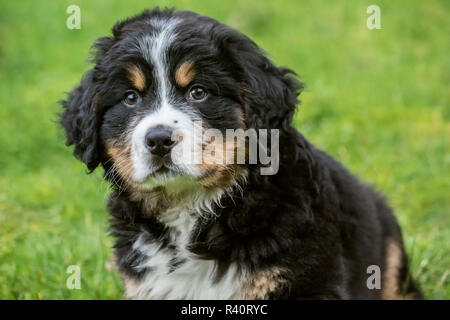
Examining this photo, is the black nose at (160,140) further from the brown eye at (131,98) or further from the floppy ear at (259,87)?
the floppy ear at (259,87)

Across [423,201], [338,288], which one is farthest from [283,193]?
[423,201]

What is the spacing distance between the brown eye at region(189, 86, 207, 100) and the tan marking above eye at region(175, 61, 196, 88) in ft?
0.22

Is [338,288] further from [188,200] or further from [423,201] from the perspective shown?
[423,201]

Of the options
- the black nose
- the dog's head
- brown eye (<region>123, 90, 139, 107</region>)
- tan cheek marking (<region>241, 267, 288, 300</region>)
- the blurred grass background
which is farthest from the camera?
the blurred grass background

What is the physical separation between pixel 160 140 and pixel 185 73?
18.0 inches

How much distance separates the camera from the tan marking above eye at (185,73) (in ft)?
12.2

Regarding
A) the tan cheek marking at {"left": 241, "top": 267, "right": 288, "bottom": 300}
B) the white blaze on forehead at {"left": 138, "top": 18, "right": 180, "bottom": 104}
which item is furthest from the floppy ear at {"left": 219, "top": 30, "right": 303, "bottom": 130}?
the tan cheek marking at {"left": 241, "top": 267, "right": 288, "bottom": 300}

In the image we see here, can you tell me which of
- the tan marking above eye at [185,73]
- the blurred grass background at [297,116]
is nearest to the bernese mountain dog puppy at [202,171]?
the tan marking above eye at [185,73]

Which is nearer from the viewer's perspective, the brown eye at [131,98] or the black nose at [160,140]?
the black nose at [160,140]

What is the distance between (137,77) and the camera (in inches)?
149

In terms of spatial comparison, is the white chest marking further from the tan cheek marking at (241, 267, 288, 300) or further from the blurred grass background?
the blurred grass background

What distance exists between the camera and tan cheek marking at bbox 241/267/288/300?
12.2 ft

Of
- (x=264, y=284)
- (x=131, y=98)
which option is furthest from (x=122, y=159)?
(x=264, y=284)

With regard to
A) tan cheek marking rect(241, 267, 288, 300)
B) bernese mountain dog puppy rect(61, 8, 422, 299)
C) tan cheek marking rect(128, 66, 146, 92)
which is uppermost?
tan cheek marking rect(128, 66, 146, 92)
